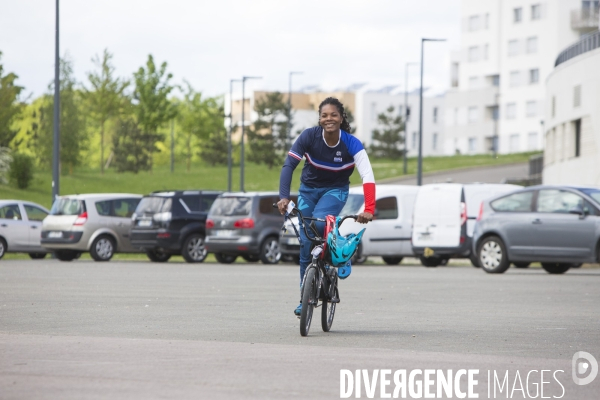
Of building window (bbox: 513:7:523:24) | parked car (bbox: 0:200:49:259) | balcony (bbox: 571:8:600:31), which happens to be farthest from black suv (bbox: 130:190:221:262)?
building window (bbox: 513:7:523:24)

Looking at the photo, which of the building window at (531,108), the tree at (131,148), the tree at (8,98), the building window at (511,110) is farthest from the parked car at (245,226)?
the building window at (511,110)

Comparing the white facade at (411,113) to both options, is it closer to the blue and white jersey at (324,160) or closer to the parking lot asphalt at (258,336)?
the parking lot asphalt at (258,336)

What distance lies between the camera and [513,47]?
101 meters

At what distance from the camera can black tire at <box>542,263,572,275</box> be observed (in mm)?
22531

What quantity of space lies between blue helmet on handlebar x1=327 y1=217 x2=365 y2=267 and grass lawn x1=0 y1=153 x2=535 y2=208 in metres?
45.0

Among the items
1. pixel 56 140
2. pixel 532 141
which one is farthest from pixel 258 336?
pixel 532 141

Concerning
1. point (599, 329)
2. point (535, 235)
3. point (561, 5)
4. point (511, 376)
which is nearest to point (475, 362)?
point (511, 376)

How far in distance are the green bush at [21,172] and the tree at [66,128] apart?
3.70m

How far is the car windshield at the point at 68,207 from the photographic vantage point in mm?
27203

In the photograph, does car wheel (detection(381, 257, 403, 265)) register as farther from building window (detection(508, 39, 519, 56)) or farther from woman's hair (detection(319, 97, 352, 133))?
building window (detection(508, 39, 519, 56))

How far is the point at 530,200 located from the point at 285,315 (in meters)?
10.6

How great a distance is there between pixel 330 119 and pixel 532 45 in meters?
91.1

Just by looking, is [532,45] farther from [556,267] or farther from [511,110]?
[556,267]

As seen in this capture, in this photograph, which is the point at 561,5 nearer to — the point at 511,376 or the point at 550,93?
the point at 550,93
